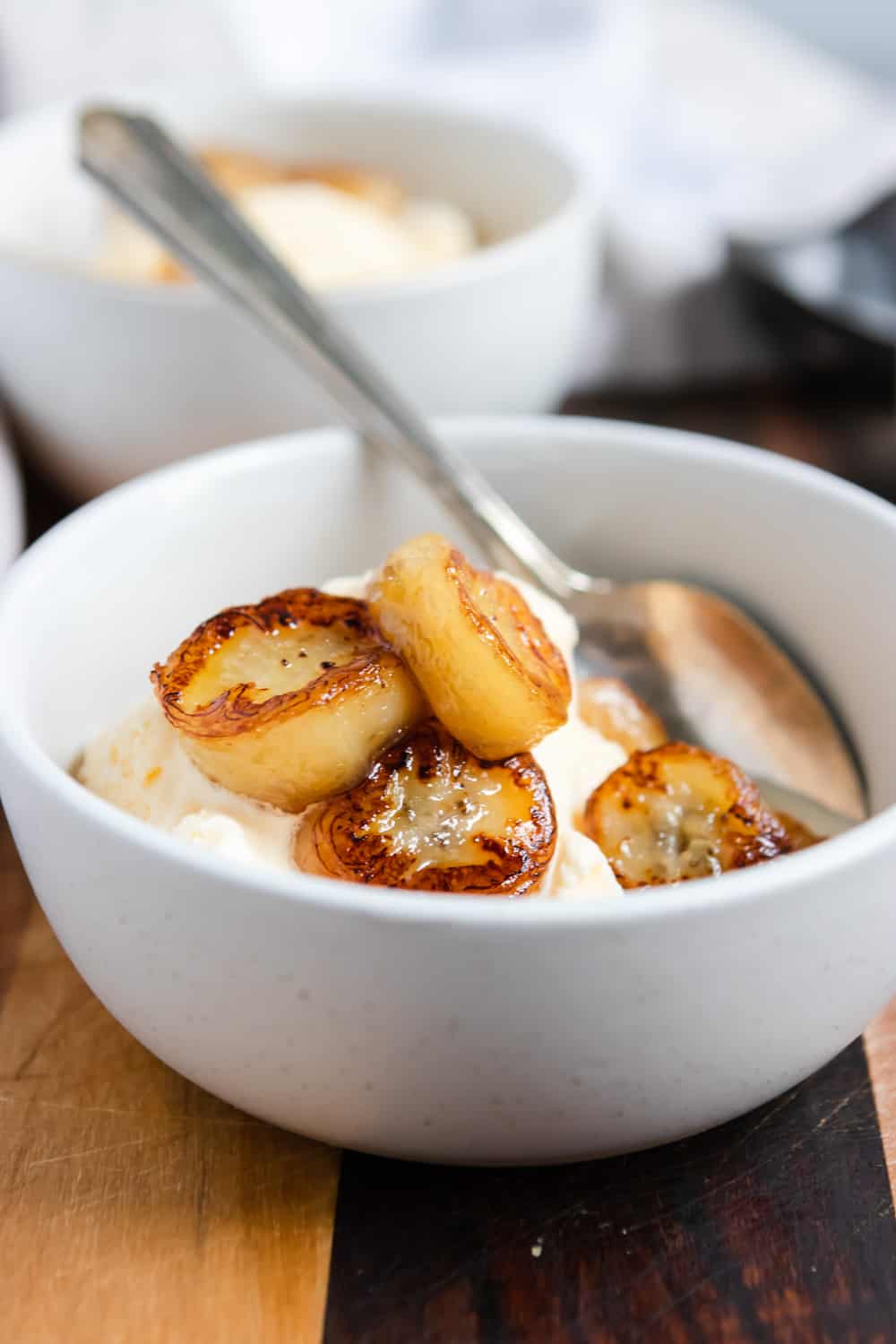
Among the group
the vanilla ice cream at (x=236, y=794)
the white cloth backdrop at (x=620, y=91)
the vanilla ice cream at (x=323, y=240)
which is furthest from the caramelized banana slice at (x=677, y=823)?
the white cloth backdrop at (x=620, y=91)

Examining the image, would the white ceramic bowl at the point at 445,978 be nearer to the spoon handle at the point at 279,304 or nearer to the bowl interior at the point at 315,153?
the spoon handle at the point at 279,304

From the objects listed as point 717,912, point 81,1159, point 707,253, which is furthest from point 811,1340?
point 707,253

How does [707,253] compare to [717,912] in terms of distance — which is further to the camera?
[707,253]

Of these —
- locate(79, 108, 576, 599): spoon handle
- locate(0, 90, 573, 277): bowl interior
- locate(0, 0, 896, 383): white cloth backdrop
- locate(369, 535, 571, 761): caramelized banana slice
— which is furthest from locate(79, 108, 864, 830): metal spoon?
locate(0, 0, 896, 383): white cloth backdrop

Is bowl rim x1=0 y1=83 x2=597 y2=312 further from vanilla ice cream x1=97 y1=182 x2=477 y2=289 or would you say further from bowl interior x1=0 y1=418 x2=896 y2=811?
bowl interior x1=0 y1=418 x2=896 y2=811

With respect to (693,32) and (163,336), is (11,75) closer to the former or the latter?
(163,336)

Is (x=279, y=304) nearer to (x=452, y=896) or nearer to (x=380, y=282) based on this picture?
(x=380, y=282)
